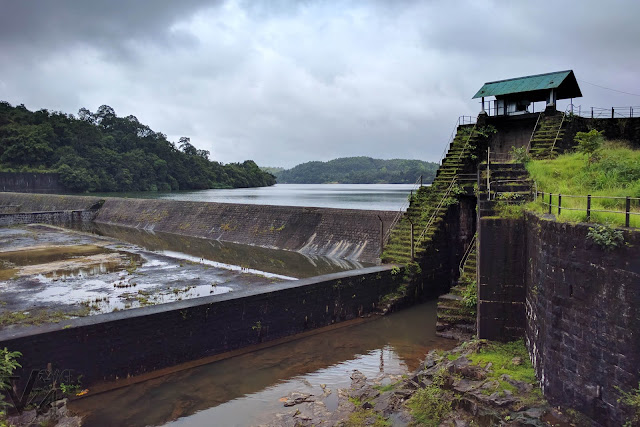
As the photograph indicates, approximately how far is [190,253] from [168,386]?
1733 centimetres

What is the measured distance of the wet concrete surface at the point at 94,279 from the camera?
13539 millimetres

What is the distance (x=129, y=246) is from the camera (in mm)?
25797

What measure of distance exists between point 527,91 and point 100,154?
83.0 meters

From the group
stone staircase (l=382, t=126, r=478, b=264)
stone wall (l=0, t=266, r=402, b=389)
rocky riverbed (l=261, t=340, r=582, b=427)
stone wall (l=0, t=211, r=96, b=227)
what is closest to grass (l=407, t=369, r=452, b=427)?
rocky riverbed (l=261, t=340, r=582, b=427)

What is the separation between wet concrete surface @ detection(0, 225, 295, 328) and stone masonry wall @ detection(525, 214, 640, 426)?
10532 mm

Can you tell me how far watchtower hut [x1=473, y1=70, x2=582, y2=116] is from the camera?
742 inches

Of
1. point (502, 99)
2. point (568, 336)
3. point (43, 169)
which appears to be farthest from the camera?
point (43, 169)

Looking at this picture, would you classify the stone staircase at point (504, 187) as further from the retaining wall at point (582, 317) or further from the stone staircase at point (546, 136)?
the stone staircase at point (546, 136)

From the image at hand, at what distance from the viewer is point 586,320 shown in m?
6.65

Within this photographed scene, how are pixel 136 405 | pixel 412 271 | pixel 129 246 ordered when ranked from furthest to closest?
pixel 129 246
pixel 412 271
pixel 136 405

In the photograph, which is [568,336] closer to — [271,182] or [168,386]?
[168,386]

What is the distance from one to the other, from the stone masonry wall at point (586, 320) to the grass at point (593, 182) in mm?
561

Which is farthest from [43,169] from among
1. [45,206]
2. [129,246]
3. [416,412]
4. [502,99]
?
[416,412]

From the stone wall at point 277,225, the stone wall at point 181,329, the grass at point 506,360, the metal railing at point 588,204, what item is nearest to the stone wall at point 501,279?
the grass at point 506,360
